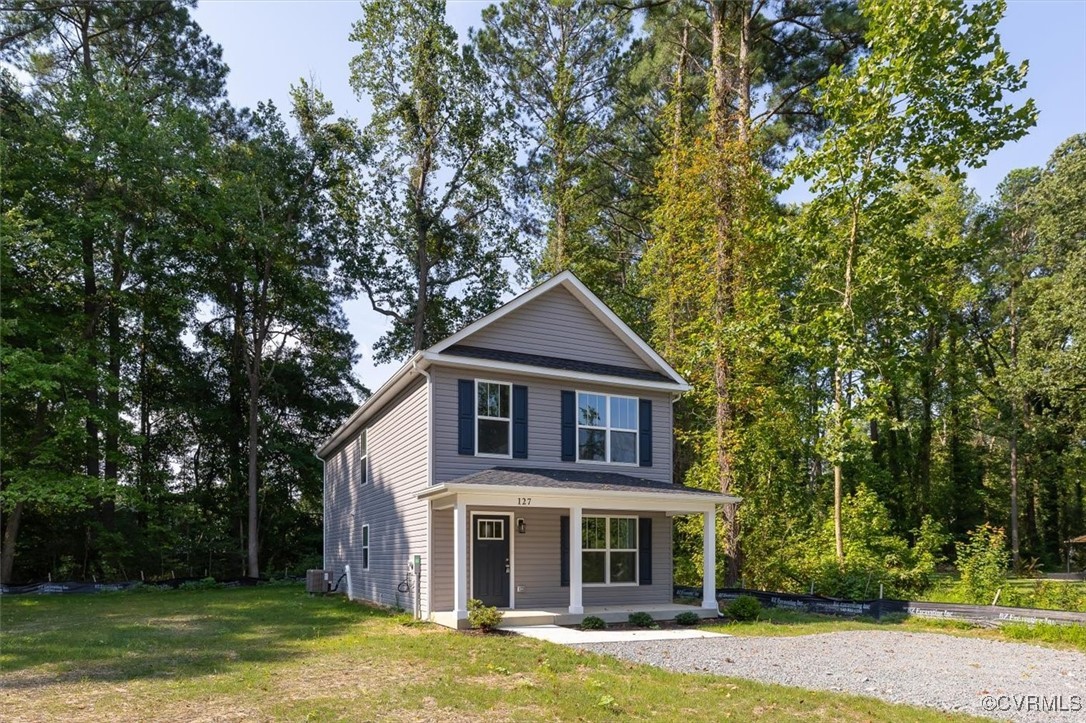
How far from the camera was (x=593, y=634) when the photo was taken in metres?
11.9

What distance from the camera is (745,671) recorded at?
8.90 metres

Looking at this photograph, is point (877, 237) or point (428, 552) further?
point (877, 237)

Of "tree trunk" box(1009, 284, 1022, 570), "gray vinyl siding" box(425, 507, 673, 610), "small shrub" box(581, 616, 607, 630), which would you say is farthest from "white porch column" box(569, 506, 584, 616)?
"tree trunk" box(1009, 284, 1022, 570)

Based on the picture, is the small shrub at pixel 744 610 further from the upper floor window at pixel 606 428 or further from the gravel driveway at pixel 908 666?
the upper floor window at pixel 606 428

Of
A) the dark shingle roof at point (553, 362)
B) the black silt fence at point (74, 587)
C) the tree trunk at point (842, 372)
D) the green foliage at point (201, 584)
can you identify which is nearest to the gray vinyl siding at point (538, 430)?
the dark shingle roof at point (553, 362)

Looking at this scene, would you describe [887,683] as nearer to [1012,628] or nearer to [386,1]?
[1012,628]

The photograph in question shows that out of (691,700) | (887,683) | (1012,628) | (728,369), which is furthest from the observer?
(728,369)

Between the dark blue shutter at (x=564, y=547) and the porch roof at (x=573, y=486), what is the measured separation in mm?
979

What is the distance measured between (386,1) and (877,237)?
66.2 feet

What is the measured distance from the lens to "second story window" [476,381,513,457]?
14250 mm

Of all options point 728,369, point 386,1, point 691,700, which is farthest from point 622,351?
point 386,1

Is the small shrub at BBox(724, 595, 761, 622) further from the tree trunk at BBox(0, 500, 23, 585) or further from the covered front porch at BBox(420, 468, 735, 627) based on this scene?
the tree trunk at BBox(0, 500, 23, 585)

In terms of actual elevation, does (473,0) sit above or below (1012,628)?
above

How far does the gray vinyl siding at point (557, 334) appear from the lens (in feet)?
49.0
